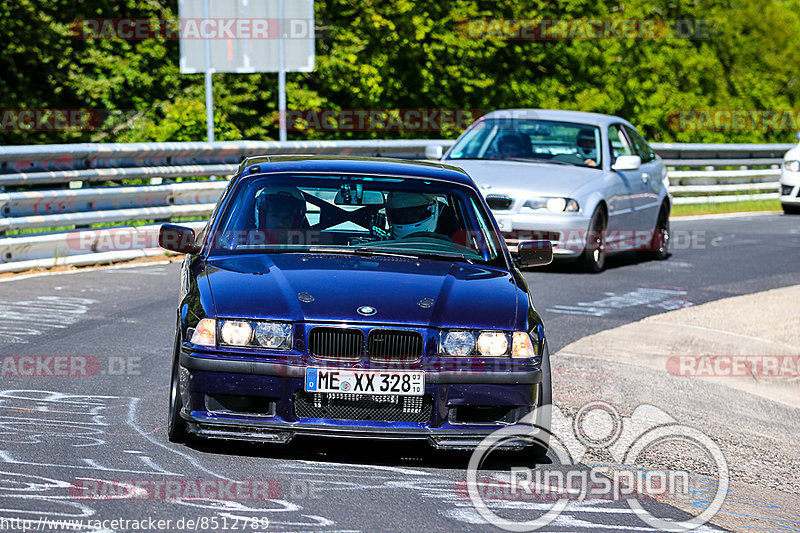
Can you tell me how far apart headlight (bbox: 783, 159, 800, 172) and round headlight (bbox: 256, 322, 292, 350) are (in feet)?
63.4

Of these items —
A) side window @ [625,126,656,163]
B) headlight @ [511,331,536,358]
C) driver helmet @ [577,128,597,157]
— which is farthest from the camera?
side window @ [625,126,656,163]

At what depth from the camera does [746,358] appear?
34.1ft

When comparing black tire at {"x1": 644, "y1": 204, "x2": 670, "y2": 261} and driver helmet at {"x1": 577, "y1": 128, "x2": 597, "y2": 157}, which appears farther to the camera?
black tire at {"x1": 644, "y1": 204, "x2": 670, "y2": 261}

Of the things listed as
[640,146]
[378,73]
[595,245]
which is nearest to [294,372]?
[595,245]

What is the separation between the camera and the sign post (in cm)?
2073

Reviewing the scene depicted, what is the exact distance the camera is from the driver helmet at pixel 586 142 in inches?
585

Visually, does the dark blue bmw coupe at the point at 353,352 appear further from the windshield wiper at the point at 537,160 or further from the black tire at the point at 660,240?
the black tire at the point at 660,240

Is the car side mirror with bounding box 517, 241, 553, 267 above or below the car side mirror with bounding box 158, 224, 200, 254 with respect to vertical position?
below

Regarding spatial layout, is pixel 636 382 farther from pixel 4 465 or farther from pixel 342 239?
pixel 4 465

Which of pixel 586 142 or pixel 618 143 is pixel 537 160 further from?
pixel 618 143

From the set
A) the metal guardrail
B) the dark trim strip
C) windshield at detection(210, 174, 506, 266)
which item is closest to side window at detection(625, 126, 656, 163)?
the metal guardrail

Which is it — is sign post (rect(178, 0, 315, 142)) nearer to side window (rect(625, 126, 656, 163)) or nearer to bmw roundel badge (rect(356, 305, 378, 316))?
side window (rect(625, 126, 656, 163))

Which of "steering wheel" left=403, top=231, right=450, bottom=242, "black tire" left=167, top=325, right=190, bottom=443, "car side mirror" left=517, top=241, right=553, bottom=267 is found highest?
"steering wheel" left=403, top=231, right=450, bottom=242

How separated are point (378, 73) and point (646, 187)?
13763mm
